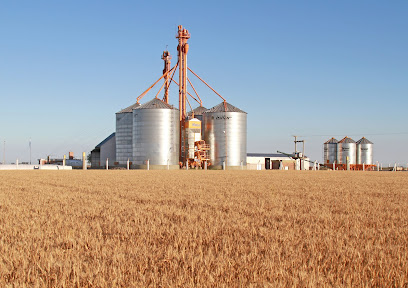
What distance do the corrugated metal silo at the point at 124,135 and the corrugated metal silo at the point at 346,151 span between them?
48.2 m

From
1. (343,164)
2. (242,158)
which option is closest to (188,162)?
(242,158)

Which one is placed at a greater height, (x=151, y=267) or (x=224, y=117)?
(x=224, y=117)

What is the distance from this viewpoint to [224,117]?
7156cm

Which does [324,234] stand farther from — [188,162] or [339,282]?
[188,162]

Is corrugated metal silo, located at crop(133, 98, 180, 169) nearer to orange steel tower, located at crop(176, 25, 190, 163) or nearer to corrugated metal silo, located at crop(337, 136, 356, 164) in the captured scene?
orange steel tower, located at crop(176, 25, 190, 163)

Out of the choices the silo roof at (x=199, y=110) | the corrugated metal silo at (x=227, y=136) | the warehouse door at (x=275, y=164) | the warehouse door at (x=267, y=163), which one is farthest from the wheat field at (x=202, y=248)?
the warehouse door at (x=275, y=164)

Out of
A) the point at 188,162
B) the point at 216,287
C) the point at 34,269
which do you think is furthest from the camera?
the point at 188,162

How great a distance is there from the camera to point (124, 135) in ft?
242

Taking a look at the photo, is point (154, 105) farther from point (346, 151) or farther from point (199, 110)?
point (346, 151)

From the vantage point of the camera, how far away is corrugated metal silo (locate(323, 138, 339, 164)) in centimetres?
10037

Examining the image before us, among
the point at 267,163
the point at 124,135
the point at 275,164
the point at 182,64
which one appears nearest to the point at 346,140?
the point at 275,164

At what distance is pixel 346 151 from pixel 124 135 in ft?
164

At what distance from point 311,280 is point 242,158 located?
2702 inches

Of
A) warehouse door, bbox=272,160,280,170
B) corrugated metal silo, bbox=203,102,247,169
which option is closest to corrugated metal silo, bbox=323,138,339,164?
warehouse door, bbox=272,160,280,170
